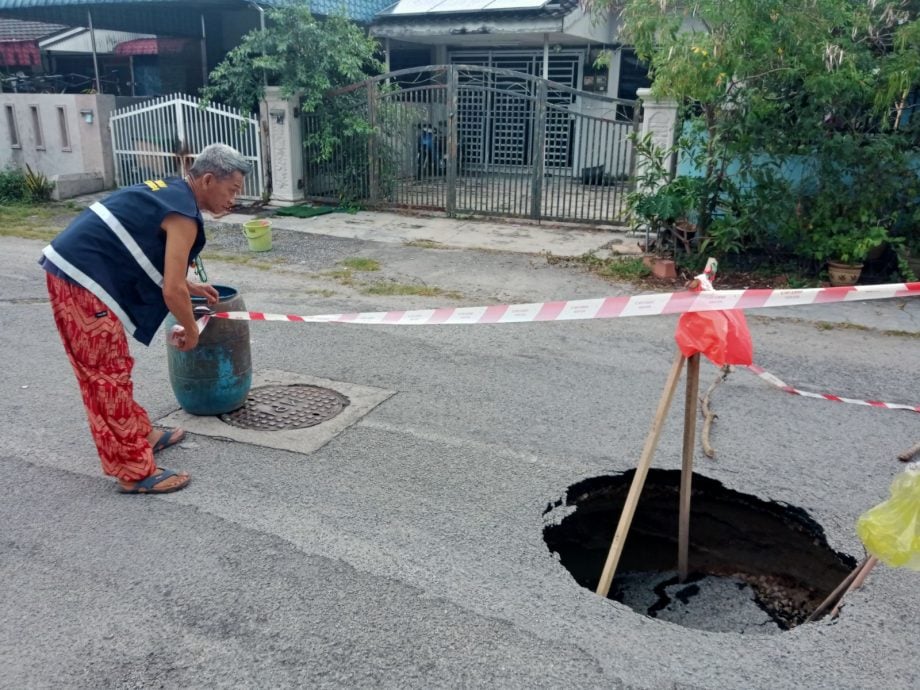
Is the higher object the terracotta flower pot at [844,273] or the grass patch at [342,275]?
the terracotta flower pot at [844,273]

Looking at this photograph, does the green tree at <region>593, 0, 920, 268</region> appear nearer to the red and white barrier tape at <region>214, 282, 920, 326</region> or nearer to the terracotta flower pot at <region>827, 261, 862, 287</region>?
the terracotta flower pot at <region>827, 261, 862, 287</region>

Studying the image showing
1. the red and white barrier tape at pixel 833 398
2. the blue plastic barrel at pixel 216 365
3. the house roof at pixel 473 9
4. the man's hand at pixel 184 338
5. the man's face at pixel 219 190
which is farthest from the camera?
the house roof at pixel 473 9

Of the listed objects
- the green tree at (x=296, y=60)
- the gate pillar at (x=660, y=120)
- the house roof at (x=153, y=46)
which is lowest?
the gate pillar at (x=660, y=120)

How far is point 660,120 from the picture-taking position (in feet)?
30.9

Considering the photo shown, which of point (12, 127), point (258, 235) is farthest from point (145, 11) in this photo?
point (258, 235)

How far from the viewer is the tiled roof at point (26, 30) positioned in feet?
64.3

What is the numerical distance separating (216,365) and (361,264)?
4.81m

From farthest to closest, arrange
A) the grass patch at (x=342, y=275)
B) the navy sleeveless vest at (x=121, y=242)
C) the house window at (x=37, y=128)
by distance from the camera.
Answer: the house window at (x=37, y=128) < the grass patch at (x=342, y=275) < the navy sleeveless vest at (x=121, y=242)

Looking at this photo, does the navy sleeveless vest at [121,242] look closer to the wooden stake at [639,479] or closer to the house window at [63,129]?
the wooden stake at [639,479]

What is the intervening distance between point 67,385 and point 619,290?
17.6ft

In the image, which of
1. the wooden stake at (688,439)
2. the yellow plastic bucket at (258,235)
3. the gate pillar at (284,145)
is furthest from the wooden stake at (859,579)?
the gate pillar at (284,145)

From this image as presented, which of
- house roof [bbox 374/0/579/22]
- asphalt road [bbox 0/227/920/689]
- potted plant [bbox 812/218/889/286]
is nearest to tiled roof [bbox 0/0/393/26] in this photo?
house roof [bbox 374/0/579/22]

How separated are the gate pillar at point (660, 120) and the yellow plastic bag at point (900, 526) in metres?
7.20

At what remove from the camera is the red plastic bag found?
2.99 meters
